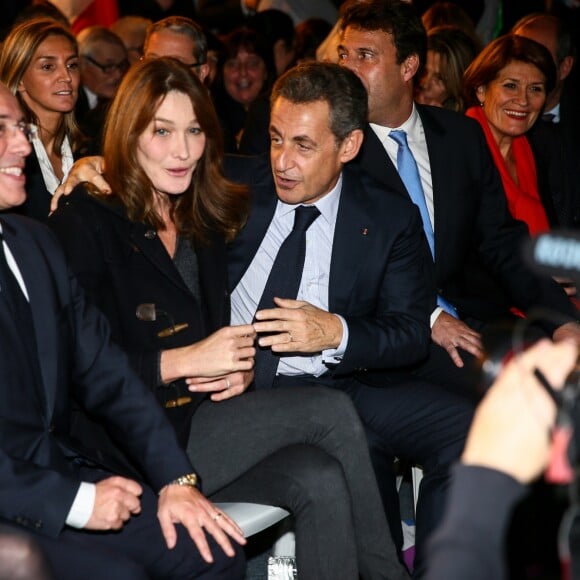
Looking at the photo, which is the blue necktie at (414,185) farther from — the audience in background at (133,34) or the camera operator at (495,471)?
the audience in background at (133,34)

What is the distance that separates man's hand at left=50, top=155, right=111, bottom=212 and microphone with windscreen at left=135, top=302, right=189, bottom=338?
0.39 meters

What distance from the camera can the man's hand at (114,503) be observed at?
2.77 m

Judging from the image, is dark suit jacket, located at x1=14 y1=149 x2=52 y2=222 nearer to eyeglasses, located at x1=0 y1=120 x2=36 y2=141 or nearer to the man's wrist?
eyeglasses, located at x1=0 y1=120 x2=36 y2=141

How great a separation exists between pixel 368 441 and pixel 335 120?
3.51 feet

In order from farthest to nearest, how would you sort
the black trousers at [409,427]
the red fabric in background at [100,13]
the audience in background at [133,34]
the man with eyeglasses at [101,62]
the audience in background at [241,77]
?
the red fabric in background at [100,13] < the audience in background at [241,77] < the audience in background at [133,34] < the man with eyeglasses at [101,62] < the black trousers at [409,427]

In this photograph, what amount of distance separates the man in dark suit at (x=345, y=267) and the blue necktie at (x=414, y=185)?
468 millimetres

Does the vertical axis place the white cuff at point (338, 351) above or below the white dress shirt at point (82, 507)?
above

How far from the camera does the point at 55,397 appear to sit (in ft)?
9.46

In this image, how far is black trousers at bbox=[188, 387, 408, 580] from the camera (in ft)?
10.8

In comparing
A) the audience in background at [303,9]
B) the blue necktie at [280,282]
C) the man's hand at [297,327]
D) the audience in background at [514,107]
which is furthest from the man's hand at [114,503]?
the audience in background at [303,9]

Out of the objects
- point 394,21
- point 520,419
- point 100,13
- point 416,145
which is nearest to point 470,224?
point 416,145

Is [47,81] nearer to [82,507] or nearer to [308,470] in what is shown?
[308,470]

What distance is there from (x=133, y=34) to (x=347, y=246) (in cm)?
361

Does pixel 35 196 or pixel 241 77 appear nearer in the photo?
pixel 35 196
